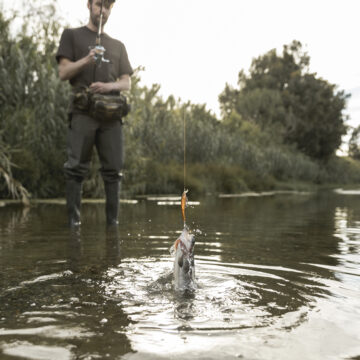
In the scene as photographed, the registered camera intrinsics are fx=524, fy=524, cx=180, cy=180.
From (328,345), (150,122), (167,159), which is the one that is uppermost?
(150,122)

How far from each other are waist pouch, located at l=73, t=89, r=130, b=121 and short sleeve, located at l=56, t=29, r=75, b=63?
0.35 meters

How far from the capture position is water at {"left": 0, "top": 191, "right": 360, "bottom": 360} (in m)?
1.71

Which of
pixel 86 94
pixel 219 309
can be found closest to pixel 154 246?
pixel 86 94

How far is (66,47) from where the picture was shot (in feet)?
15.9

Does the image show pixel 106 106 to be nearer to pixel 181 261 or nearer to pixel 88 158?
pixel 88 158

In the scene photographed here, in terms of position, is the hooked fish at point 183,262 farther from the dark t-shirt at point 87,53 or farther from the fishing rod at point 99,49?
the dark t-shirt at point 87,53

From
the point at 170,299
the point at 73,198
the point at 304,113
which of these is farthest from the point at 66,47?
the point at 304,113

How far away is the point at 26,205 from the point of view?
26.5 feet

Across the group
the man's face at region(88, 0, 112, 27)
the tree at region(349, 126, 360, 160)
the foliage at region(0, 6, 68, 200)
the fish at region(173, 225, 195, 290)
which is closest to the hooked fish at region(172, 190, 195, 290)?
the fish at region(173, 225, 195, 290)

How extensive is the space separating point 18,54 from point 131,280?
7.21 meters

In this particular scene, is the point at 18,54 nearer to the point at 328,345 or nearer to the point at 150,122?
the point at 150,122

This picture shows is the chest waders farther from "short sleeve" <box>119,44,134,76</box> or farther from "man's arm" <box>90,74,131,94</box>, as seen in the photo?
"short sleeve" <box>119,44,134,76</box>

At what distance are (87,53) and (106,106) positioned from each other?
22.9 inches

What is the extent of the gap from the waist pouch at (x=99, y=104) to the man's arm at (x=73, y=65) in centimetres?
18
